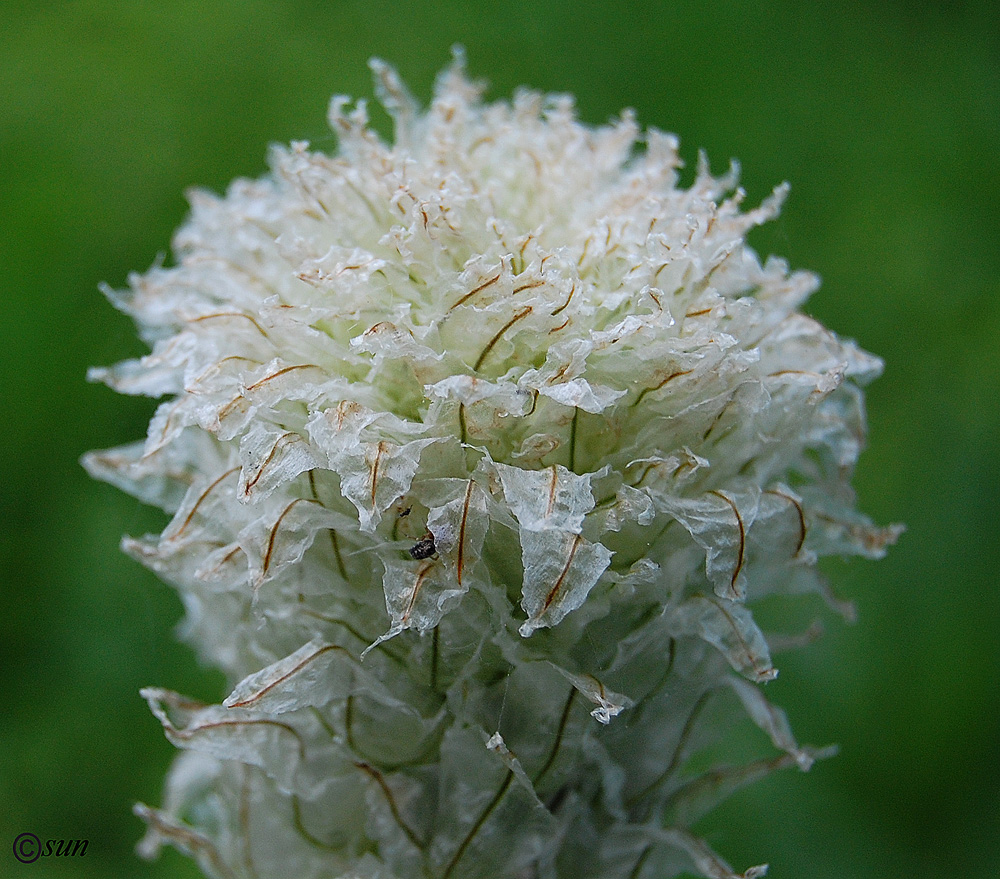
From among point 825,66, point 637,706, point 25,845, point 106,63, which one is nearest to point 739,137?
point 825,66

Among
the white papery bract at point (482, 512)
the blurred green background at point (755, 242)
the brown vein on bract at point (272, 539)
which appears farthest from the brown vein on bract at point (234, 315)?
the blurred green background at point (755, 242)

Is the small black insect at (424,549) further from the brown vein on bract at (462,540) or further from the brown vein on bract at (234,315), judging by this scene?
the brown vein on bract at (234,315)

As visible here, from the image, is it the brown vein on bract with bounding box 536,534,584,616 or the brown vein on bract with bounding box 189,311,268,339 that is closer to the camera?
the brown vein on bract with bounding box 536,534,584,616

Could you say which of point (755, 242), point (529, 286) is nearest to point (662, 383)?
point (529, 286)

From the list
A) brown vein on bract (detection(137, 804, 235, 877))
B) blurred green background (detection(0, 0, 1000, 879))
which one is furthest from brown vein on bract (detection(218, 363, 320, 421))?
blurred green background (detection(0, 0, 1000, 879))

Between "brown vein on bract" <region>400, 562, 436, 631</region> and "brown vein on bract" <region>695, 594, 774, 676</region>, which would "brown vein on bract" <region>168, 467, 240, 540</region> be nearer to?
"brown vein on bract" <region>400, 562, 436, 631</region>

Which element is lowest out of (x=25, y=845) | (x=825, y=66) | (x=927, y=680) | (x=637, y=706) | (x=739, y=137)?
(x=25, y=845)

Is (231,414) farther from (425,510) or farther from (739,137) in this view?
(739,137)

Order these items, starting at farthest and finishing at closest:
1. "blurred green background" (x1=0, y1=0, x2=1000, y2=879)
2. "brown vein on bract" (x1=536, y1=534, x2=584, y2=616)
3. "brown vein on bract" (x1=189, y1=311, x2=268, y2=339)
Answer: "blurred green background" (x1=0, y1=0, x2=1000, y2=879)
"brown vein on bract" (x1=189, y1=311, x2=268, y2=339)
"brown vein on bract" (x1=536, y1=534, x2=584, y2=616)
